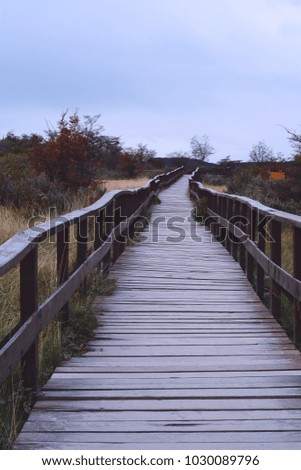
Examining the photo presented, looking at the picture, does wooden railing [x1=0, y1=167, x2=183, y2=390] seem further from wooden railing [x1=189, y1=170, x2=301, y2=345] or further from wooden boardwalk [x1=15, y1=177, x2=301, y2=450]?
wooden railing [x1=189, y1=170, x2=301, y2=345]

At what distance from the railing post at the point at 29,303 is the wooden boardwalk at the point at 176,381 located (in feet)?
0.45

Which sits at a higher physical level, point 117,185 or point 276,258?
point 117,185

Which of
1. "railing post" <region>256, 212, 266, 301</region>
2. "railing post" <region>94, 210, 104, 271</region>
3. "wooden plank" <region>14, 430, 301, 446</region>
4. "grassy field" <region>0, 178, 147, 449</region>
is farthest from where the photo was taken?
"railing post" <region>94, 210, 104, 271</region>

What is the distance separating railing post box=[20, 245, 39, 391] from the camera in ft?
12.9

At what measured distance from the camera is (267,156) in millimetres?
49438

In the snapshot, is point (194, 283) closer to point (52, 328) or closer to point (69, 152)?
point (52, 328)

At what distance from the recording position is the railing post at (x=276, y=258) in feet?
20.5

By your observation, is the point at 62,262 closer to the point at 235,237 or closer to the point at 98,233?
the point at 98,233

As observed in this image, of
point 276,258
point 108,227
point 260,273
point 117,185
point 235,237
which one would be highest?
point 117,185

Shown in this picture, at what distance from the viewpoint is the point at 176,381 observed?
438 centimetres

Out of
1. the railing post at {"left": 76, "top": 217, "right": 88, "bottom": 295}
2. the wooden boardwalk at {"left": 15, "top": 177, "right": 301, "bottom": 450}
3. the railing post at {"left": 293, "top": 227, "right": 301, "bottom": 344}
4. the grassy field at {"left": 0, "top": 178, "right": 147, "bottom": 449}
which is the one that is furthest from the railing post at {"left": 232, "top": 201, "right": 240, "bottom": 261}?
the railing post at {"left": 293, "top": 227, "right": 301, "bottom": 344}

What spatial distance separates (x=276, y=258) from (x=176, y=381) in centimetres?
228

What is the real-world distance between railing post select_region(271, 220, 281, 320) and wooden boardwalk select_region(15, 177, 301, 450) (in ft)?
0.48

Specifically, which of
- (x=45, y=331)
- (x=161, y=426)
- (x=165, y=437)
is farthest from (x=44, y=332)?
(x=165, y=437)
